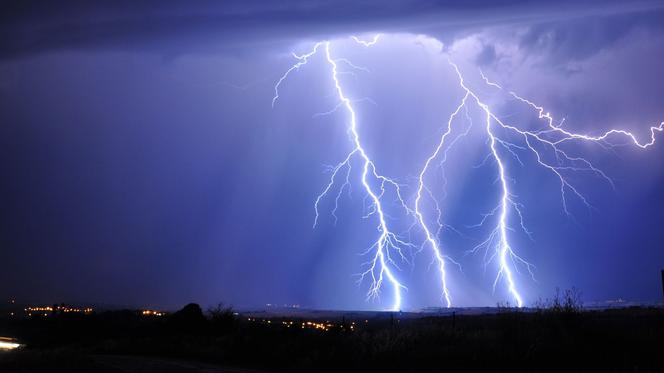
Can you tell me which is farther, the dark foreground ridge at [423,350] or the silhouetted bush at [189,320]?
the silhouetted bush at [189,320]

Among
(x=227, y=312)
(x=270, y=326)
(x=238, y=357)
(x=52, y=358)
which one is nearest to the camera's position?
(x=52, y=358)

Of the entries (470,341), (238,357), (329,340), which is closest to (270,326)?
(238,357)

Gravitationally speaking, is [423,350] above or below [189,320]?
below

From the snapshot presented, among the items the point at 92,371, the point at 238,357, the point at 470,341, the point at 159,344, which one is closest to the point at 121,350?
the point at 159,344

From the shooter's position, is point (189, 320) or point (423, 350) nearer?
point (423, 350)

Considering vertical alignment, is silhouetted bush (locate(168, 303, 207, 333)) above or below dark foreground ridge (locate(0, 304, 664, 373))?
above

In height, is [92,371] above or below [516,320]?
below

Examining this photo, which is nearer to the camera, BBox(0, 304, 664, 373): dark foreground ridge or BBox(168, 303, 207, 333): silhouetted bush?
BBox(0, 304, 664, 373): dark foreground ridge

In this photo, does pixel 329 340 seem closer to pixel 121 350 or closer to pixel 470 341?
pixel 470 341

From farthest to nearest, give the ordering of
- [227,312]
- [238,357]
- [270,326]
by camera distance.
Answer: [227,312] → [270,326] → [238,357]

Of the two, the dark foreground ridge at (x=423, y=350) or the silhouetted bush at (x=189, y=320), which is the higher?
the silhouetted bush at (x=189, y=320)

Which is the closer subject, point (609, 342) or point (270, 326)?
point (609, 342)
